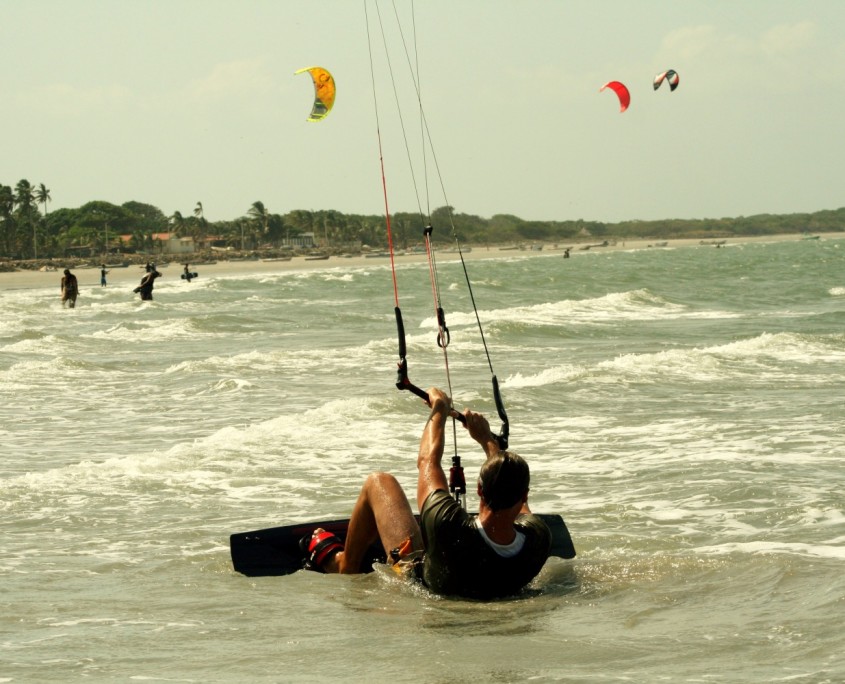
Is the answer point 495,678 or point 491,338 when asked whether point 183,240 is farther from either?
point 495,678

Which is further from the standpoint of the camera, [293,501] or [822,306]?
[822,306]

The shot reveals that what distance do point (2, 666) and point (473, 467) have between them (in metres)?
4.76

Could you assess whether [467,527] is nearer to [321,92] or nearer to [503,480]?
[503,480]

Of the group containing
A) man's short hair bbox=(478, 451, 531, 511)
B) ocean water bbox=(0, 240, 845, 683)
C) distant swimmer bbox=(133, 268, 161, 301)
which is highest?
man's short hair bbox=(478, 451, 531, 511)

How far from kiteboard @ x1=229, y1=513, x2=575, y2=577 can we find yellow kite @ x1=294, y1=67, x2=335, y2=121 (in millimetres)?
13600

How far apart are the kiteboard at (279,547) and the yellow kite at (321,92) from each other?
535 inches

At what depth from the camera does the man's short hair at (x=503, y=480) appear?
4.45 m

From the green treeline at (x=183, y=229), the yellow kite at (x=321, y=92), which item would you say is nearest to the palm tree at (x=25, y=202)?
the green treeline at (x=183, y=229)

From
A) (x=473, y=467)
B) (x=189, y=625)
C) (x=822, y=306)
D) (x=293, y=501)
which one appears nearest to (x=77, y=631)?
(x=189, y=625)

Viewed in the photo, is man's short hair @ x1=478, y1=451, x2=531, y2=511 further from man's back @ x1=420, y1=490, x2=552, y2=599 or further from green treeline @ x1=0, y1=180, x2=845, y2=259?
green treeline @ x1=0, y1=180, x2=845, y2=259

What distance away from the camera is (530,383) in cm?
1395

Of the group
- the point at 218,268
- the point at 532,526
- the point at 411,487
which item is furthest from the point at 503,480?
the point at 218,268

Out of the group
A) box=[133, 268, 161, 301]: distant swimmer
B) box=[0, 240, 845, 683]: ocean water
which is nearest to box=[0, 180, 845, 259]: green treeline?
box=[133, 268, 161, 301]: distant swimmer

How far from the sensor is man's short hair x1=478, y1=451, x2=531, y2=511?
4.45 meters
